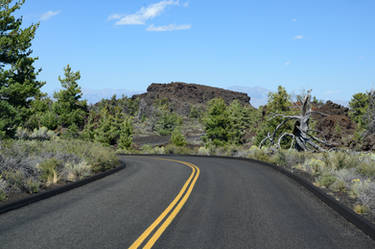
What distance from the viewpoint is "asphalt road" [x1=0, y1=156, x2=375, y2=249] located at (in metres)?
5.42

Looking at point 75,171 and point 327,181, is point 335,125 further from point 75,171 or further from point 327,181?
point 75,171

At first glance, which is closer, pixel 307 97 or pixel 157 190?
pixel 157 190

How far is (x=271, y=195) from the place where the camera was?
984cm

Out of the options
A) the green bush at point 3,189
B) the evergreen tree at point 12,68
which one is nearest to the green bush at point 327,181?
the green bush at point 3,189

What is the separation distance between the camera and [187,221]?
21.8ft

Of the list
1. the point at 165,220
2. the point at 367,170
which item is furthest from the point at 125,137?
the point at 165,220

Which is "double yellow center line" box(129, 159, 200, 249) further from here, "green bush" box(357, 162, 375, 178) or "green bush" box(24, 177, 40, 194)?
"green bush" box(357, 162, 375, 178)

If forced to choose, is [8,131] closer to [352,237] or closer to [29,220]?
[29,220]

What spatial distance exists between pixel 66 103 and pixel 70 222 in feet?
146

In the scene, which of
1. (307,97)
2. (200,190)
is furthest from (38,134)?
(200,190)

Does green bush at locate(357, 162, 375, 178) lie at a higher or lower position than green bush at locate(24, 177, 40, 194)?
higher

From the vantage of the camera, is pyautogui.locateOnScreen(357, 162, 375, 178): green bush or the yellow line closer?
the yellow line

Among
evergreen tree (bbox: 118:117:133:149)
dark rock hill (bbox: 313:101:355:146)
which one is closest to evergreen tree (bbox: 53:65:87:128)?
evergreen tree (bbox: 118:117:133:149)

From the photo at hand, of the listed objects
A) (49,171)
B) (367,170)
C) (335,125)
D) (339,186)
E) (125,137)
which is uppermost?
(335,125)
